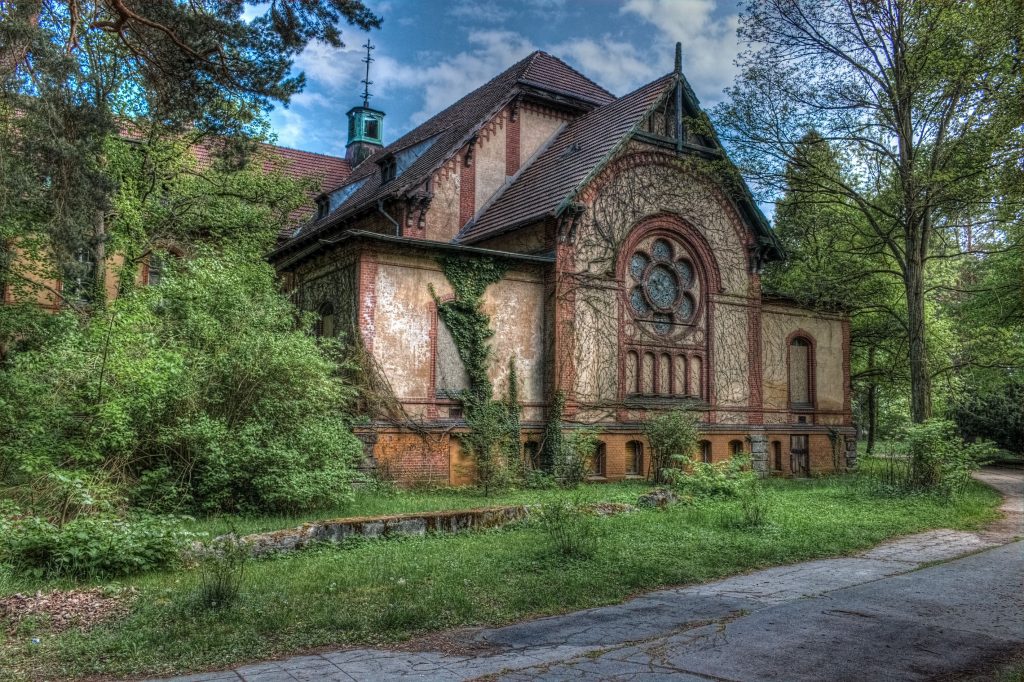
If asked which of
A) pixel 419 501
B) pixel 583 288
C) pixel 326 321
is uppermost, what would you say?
pixel 583 288

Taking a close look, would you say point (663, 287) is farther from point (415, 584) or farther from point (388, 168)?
A: point (415, 584)

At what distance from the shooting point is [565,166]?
2100cm

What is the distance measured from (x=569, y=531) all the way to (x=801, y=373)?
1656 centimetres

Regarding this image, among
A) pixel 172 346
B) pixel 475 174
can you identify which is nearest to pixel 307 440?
pixel 172 346

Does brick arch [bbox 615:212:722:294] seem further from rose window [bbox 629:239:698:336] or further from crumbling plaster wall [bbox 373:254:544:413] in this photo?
crumbling plaster wall [bbox 373:254:544:413]

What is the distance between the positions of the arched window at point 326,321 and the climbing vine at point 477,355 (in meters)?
2.74

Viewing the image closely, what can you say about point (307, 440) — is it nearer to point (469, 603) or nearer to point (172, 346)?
point (172, 346)

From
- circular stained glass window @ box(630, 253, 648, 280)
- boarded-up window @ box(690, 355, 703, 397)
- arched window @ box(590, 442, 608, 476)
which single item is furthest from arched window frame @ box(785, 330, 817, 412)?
arched window @ box(590, 442, 608, 476)

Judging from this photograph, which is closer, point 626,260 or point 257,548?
point 257,548

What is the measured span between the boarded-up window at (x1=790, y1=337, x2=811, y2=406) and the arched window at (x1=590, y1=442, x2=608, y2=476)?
7.69 m

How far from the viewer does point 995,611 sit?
24.0 feet

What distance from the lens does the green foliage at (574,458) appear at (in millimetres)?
18156

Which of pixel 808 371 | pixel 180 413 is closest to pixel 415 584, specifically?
pixel 180 413

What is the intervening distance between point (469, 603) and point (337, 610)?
4.08 feet
